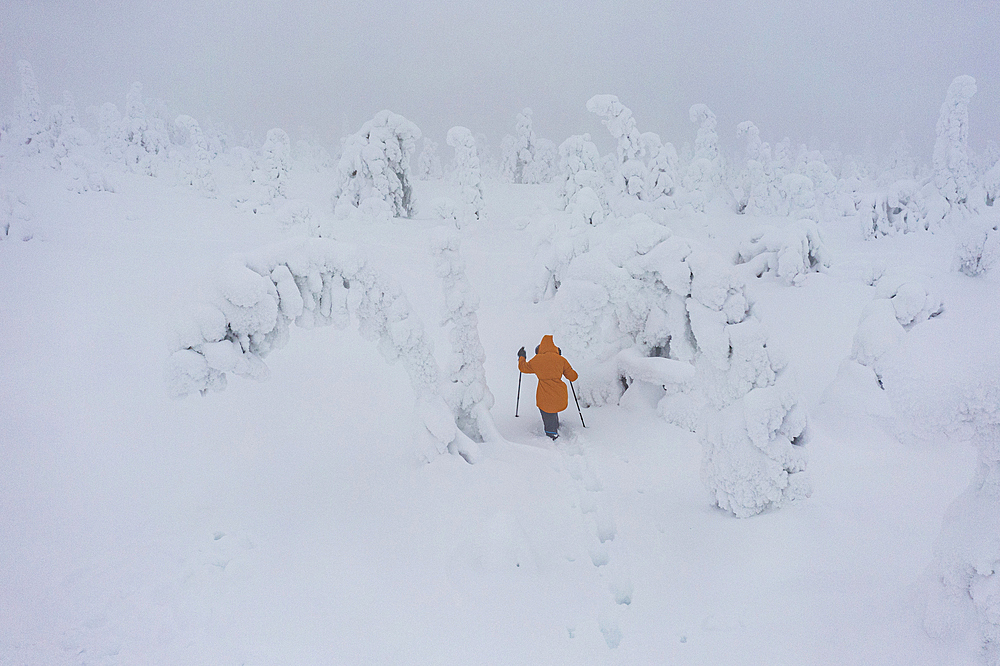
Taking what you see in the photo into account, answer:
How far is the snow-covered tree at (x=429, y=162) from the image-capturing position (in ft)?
127

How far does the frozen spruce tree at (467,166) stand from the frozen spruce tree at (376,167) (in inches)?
117

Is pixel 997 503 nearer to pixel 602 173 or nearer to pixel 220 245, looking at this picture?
pixel 220 245

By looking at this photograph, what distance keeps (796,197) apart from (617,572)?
72.7 ft

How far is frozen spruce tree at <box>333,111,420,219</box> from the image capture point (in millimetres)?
18469

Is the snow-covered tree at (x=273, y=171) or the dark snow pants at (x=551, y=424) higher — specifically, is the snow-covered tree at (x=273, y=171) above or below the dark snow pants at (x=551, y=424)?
above

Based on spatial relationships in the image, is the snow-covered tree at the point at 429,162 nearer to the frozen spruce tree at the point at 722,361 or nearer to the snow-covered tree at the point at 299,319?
the frozen spruce tree at the point at 722,361

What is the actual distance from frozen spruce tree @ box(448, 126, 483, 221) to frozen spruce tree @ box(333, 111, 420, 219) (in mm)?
2978

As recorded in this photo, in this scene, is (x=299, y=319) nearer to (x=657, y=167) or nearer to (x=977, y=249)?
(x=977, y=249)

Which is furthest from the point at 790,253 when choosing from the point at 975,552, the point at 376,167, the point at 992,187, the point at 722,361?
the point at 992,187

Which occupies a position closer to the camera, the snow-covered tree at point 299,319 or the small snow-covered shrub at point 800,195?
the snow-covered tree at point 299,319

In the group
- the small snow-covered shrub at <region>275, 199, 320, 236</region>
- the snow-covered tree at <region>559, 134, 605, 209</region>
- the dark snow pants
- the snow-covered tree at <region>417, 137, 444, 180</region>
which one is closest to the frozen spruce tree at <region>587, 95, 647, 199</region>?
the snow-covered tree at <region>559, 134, 605, 209</region>

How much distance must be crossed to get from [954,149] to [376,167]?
23.9 meters

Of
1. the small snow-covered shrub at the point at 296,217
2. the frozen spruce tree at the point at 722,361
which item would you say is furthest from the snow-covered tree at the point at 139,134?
the frozen spruce tree at the point at 722,361

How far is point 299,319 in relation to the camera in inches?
196
